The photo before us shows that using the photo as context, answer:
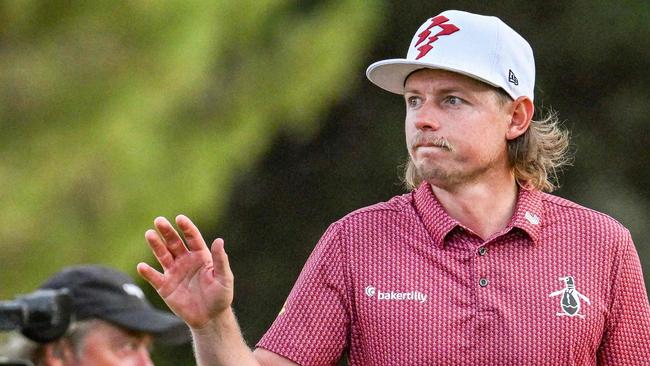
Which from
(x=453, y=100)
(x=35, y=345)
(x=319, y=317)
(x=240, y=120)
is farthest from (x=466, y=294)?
(x=240, y=120)

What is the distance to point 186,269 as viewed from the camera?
15.7 ft

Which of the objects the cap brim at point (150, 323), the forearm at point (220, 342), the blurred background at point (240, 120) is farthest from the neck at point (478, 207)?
the blurred background at point (240, 120)

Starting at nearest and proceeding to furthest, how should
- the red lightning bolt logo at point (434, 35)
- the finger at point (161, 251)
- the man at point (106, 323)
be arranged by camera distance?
the man at point (106, 323) < the finger at point (161, 251) < the red lightning bolt logo at point (434, 35)

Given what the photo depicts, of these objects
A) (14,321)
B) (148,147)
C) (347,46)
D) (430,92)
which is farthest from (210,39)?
(14,321)

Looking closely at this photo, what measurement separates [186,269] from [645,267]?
1156cm

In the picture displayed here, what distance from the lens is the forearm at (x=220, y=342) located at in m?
4.86

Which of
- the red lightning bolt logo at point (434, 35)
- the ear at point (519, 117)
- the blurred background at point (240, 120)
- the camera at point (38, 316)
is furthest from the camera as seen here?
the blurred background at point (240, 120)

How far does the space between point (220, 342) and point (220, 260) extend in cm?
28

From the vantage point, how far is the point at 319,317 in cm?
513

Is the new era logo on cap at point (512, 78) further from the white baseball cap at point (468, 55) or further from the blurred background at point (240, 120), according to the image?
the blurred background at point (240, 120)

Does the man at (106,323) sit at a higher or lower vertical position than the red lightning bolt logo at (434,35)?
lower

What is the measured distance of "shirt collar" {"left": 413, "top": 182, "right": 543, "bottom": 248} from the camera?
5.14 m

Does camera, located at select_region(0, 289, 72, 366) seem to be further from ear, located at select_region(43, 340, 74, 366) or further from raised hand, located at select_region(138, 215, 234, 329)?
raised hand, located at select_region(138, 215, 234, 329)

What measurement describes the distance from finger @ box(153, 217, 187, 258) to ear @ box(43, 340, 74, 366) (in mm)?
524
